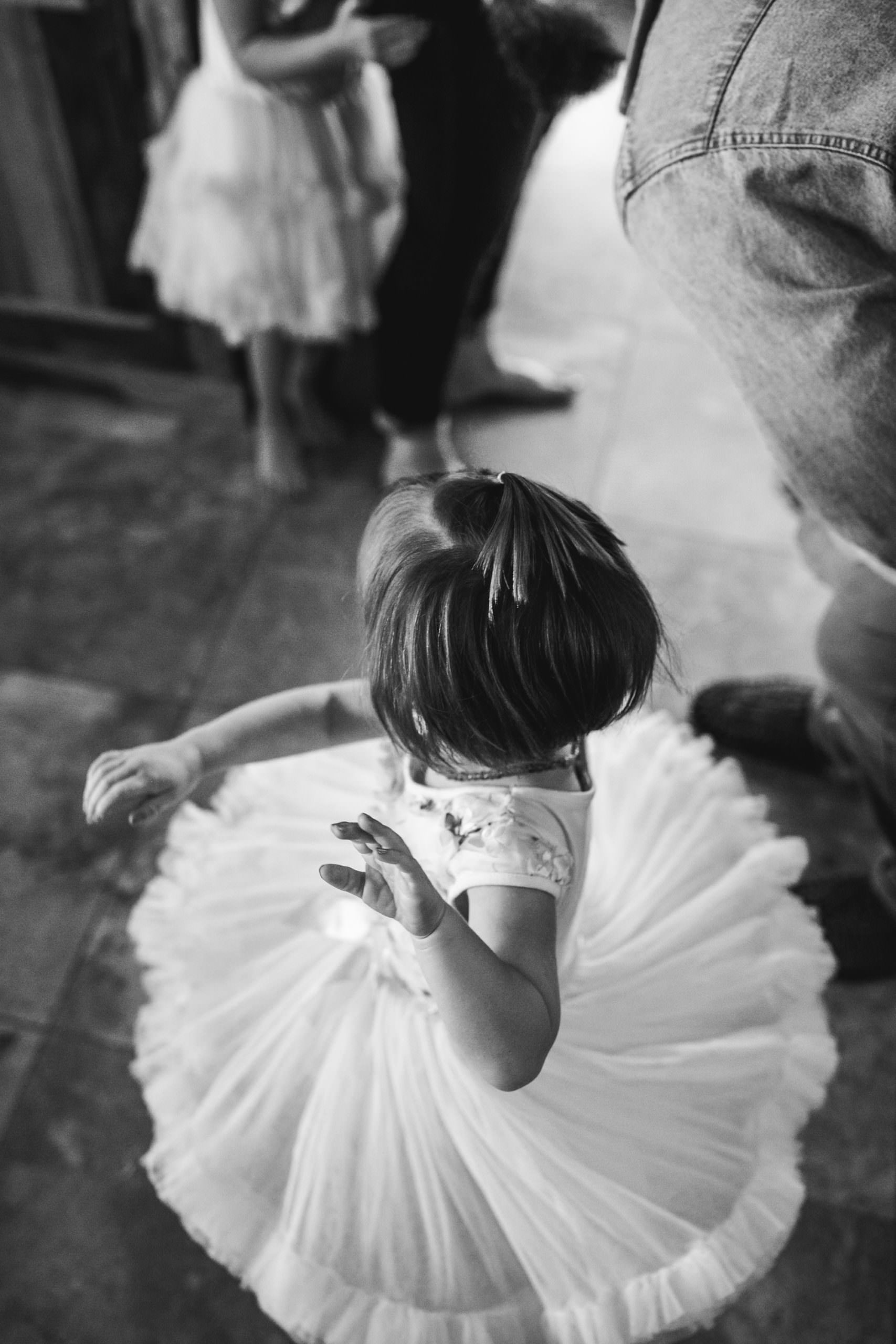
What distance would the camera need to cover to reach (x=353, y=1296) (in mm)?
844

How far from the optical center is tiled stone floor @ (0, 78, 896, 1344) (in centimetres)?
109

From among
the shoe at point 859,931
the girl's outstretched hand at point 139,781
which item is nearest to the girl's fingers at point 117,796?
the girl's outstretched hand at point 139,781

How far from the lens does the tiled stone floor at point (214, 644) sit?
109cm

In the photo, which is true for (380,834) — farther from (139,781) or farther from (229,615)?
(229,615)

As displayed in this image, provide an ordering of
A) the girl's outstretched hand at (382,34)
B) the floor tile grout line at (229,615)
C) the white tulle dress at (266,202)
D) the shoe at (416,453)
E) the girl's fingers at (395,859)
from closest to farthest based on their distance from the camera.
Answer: the girl's fingers at (395,859) → the girl's outstretched hand at (382,34) → the white tulle dress at (266,202) → the floor tile grout line at (229,615) → the shoe at (416,453)

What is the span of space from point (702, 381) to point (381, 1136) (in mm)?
1578

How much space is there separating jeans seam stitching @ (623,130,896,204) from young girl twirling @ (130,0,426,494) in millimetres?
639

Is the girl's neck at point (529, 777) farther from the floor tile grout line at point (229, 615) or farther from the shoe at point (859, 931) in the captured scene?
the floor tile grout line at point (229, 615)

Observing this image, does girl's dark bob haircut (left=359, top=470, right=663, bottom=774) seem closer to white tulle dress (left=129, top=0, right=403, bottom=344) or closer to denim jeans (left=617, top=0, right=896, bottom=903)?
denim jeans (left=617, top=0, right=896, bottom=903)

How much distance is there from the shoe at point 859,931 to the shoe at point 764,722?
0.72 feet

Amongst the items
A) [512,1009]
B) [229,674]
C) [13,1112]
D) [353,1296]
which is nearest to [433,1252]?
[353,1296]

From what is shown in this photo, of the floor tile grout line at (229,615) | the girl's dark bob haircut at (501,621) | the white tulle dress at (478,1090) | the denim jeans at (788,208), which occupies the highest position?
the denim jeans at (788,208)

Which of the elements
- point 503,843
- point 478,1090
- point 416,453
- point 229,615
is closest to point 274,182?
point 416,453

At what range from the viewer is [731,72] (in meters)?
0.76
